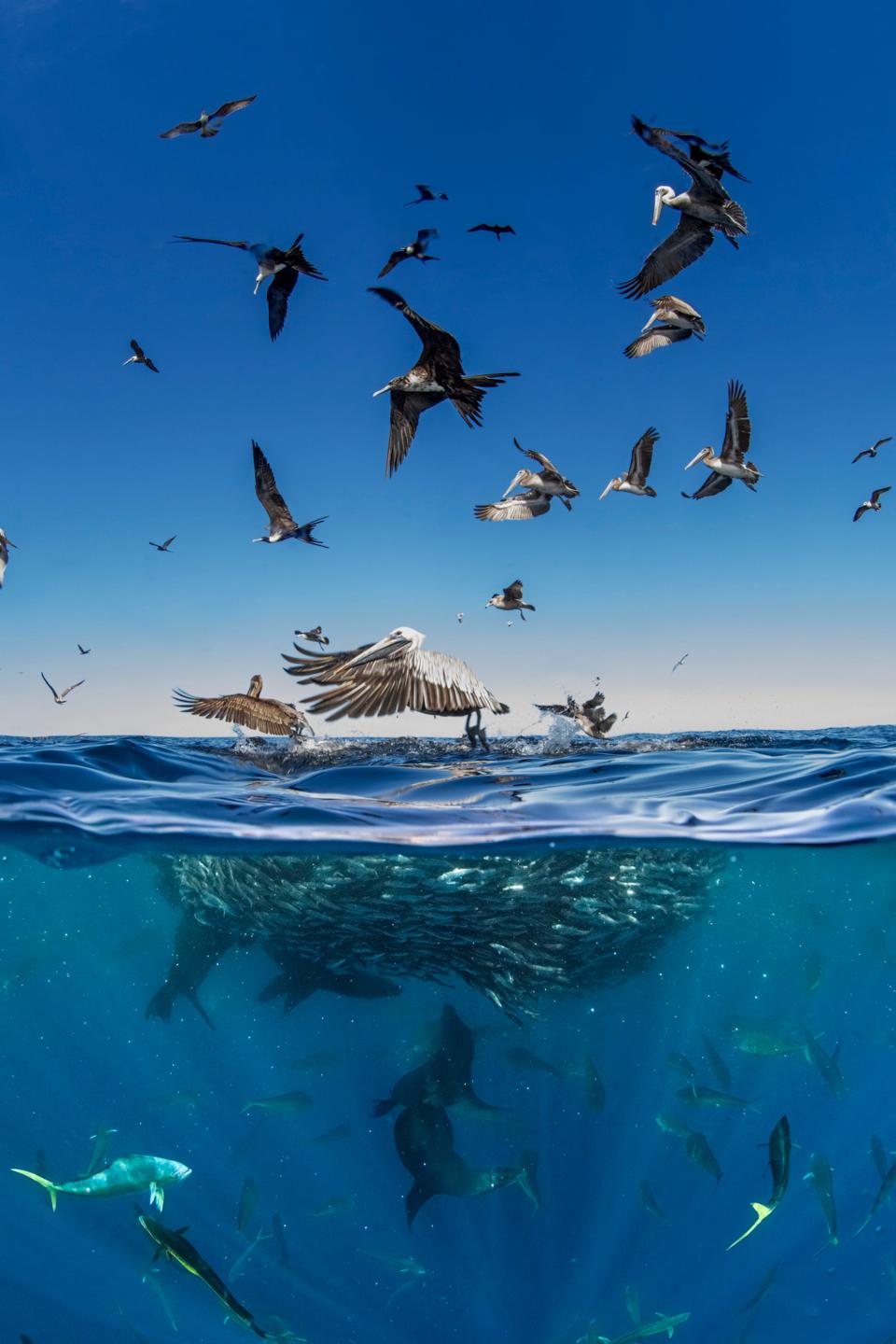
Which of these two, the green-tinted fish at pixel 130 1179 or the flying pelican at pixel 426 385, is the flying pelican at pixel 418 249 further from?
the green-tinted fish at pixel 130 1179

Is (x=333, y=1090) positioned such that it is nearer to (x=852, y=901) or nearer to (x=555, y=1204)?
(x=555, y=1204)

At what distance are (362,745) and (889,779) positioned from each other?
6.75 metres

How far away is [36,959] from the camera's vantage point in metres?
11.9

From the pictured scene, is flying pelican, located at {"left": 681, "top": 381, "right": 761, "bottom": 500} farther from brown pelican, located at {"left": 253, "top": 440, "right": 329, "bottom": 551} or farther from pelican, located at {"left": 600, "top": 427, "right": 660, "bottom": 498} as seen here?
brown pelican, located at {"left": 253, "top": 440, "right": 329, "bottom": 551}

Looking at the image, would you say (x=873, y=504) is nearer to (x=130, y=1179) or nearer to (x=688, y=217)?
(x=688, y=217)

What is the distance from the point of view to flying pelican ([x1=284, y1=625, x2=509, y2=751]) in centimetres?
610

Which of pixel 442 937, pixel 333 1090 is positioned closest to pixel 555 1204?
pixel 333 1090

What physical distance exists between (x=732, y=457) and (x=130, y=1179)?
1022 centimetres

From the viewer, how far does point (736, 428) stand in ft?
34.1

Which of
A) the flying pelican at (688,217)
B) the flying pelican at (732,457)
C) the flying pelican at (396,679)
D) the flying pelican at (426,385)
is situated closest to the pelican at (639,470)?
the flying pelican at (732,457)

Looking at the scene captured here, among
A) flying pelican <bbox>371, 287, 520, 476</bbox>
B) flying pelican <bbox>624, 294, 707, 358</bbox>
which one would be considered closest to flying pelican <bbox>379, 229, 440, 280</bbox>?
flying pelican <bbox>371, 287, 520, 476</bbox>

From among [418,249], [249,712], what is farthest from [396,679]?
[418,249]

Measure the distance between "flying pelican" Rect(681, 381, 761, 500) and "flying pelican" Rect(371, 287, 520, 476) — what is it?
3684mm

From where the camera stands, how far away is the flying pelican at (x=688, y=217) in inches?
309
